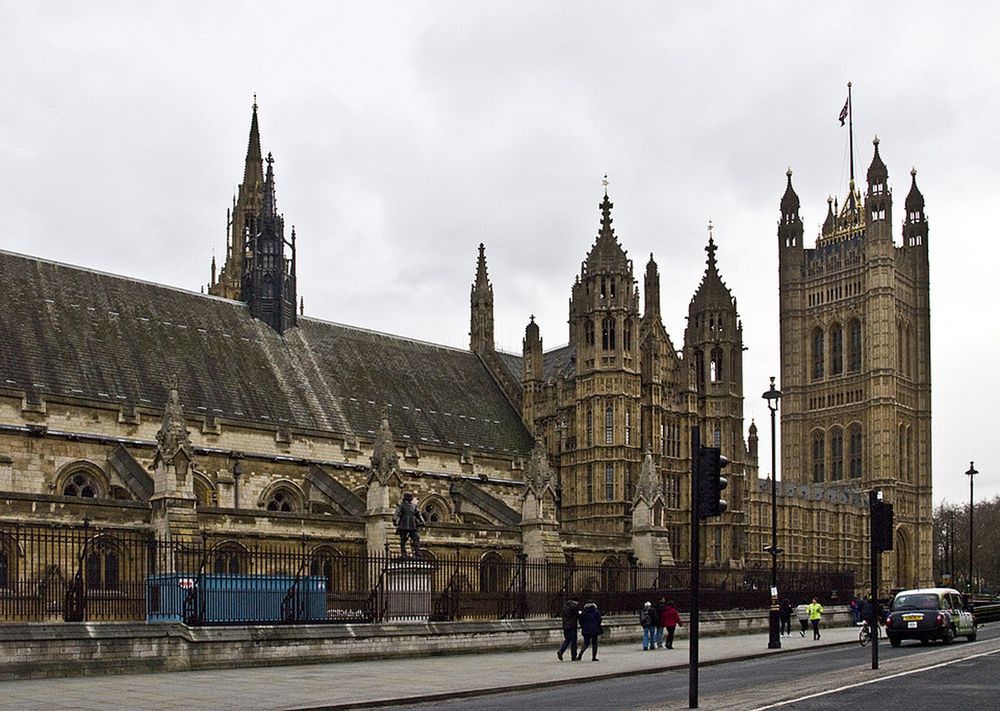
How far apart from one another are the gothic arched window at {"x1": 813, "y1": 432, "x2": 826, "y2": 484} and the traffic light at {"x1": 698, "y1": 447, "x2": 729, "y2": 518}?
119448 mm

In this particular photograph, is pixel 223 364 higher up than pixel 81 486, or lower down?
higher up

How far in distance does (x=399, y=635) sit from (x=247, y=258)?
2939cm

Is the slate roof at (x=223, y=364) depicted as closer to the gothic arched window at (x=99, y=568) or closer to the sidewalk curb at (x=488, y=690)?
the gothic arched window at (x=99, y=568)

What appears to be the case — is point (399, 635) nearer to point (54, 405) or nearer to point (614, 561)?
point (54, 405)

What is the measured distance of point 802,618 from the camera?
42906 mm

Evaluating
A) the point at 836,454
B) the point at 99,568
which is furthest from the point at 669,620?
the point at 836,454

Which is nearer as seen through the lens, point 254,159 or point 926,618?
point 926,618

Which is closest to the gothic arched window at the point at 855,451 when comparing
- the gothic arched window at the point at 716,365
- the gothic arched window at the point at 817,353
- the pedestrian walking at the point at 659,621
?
the gothic arched window at the point at 817,353

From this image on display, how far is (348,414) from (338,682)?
92.3 feet

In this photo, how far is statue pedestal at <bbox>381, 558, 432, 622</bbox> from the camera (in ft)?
105

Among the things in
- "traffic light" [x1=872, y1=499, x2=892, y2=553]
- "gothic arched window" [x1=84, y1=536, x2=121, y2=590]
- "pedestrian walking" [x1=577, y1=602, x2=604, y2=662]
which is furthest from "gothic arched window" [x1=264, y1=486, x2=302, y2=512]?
"traffic light" [x1=872, y1=499, x2=892, y2=553]

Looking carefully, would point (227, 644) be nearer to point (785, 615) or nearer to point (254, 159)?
point (785, 615)

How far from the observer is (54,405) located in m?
40.6

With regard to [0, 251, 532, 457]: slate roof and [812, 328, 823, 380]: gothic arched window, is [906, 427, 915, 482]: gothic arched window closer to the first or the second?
[812, 328, 823, 380]: gothic arched window
